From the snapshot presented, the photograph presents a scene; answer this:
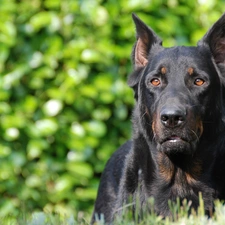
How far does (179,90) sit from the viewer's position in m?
5.61

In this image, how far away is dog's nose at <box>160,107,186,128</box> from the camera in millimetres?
5395

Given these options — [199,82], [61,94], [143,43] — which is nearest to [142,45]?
[143,43]

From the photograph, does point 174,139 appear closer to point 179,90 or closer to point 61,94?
point 179,90

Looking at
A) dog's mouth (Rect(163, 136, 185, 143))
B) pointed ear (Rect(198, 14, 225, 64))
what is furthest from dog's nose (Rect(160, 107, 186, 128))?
pointed ear (Rect(198, 14, 225, 64))

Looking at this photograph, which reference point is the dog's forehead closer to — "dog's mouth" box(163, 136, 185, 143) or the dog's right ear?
the dog's right ear

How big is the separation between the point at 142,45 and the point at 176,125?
1152 mm

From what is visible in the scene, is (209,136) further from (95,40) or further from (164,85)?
(95,40)

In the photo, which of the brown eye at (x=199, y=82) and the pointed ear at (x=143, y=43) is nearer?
the brown eye at (x=199, y=82)

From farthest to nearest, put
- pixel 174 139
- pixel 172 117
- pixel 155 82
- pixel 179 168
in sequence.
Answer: pixel 179 168, pixel 155 82, pixel 174 139, pixel 172 117

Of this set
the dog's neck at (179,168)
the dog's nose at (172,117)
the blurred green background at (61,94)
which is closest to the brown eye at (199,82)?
the dog's nose at (172,117)

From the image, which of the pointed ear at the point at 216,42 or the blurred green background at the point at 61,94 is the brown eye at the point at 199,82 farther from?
the blurred green background at the point at 61,94

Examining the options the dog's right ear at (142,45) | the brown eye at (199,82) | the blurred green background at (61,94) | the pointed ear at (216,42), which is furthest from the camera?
the blurred green background at (61,94)

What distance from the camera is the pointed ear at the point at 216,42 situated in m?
6.11

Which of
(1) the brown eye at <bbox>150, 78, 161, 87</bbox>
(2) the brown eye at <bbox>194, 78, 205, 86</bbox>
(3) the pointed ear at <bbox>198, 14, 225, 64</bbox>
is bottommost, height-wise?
(1) the brown eye at <bbox>150, 78, 161, 87</bbox>
